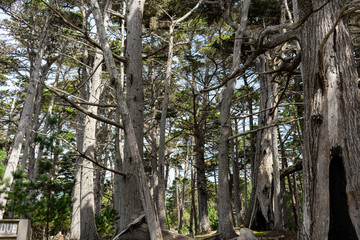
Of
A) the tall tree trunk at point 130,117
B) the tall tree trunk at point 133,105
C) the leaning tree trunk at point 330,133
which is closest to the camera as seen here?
the leaning tree trunk at point 330,133

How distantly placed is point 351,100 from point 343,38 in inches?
27.9

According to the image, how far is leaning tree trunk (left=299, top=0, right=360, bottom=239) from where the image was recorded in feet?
7.73

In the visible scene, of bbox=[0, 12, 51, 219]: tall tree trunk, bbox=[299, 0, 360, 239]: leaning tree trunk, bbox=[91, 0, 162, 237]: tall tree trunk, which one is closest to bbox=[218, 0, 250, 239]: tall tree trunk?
bbox=[91, 0, 162, 237]: tall tree trunk

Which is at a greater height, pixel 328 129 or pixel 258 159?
pixel 258 159

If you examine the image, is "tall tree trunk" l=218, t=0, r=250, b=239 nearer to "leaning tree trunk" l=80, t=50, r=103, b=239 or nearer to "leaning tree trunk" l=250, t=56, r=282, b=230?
"leaning tree trunk" l=250, t=56, r=282, b=230

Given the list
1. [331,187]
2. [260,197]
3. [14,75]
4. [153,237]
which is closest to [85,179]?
[260,197]

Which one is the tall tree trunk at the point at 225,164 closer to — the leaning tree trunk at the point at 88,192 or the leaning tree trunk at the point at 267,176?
the leaning tree trunk at the point at 267,176

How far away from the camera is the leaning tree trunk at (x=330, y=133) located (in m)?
2.36

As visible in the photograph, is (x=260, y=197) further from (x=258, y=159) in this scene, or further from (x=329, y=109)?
(x=329, y=109)

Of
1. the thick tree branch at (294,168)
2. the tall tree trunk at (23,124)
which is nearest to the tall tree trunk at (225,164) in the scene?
the thick tree branch at (294,168)

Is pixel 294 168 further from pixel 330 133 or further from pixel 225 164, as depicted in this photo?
pixel 330 133

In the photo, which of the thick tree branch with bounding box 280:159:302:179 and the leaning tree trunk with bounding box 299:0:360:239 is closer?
the leaning tree trunk with bounding box 299:0:360:239

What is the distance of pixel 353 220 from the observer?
7.45 ft

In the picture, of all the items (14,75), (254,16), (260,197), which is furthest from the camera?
(14,75)
